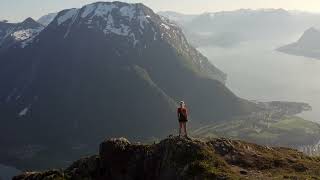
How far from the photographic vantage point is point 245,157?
60469mm

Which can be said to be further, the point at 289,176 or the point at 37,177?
the point at 37,177

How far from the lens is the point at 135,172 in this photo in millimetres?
64875

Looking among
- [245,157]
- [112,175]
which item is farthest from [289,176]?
[112,175]

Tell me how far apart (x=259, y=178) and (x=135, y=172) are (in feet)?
56.2

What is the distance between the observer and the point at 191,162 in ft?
186

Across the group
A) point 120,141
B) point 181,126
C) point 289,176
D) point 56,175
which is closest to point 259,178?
point 289,176

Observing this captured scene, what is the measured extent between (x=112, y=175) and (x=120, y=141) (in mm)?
4556

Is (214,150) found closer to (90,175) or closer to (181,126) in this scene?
(181,126)

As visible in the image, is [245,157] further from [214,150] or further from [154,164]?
[154,164]

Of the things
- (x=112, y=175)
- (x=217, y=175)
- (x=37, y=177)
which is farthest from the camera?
(x=37, y=177)

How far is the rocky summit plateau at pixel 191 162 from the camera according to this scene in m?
55.4

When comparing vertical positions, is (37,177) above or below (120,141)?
below

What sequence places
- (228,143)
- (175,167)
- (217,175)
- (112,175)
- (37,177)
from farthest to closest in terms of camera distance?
(37,177) → (112,175) → (228,143) → (175,167) → (217,175)

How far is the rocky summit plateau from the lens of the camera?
5541 cm
